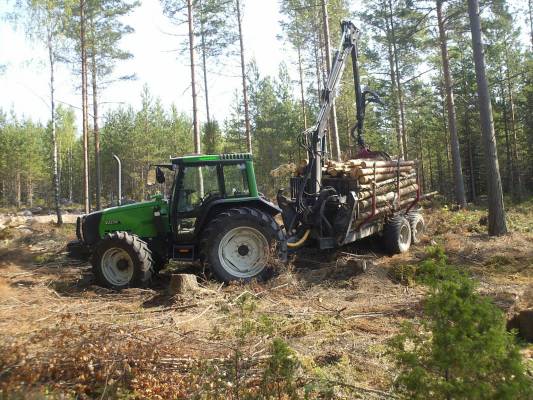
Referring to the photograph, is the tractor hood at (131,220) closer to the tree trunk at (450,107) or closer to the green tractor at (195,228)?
Answer: the green tractor at (195,228)

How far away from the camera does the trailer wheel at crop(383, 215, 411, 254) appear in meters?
9.21

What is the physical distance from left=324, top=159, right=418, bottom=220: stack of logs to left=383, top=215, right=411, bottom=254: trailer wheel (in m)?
0.32

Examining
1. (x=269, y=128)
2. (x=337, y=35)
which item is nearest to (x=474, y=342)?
(x=337, y=35)

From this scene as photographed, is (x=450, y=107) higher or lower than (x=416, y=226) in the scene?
higher

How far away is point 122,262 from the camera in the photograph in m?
7.65

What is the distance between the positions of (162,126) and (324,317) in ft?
127

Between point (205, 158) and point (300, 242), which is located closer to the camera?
point (205, 158)

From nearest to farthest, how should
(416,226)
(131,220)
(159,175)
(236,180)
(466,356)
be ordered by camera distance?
(466,356) < (159,175) < (236,180) < (131,220) < (416,226)

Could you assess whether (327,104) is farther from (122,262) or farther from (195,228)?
(122,262)

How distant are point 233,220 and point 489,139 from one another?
6.56m

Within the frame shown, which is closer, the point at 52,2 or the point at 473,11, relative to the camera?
the point at 473,11

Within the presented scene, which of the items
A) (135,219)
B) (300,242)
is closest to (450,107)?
(300,242)

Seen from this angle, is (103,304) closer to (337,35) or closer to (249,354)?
(249,354)

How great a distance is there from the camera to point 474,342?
226 centimetres
